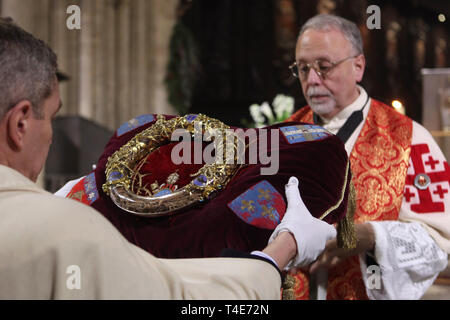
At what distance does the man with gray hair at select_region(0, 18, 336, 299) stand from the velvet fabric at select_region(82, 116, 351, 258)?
0.33 metres

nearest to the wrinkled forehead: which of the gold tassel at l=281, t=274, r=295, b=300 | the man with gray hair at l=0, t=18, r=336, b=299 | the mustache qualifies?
the mustache

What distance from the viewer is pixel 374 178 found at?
277 cm

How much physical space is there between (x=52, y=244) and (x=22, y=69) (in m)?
0.43

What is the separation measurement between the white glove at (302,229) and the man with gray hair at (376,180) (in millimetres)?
642

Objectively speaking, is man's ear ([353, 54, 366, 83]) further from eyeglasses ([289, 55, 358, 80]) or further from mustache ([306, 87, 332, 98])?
mustache ([306, 87, 332, 98])

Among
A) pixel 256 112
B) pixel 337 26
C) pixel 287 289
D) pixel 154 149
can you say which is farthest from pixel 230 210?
pixel 256 112

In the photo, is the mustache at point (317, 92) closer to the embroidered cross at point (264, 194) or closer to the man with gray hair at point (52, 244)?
the embroidered cross at point (264, 194)

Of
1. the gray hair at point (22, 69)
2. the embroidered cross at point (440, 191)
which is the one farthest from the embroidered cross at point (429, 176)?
the gray hair at point (22, 69)

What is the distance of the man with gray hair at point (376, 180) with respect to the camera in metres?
2.43

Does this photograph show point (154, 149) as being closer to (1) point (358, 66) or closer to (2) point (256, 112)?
(1) point (358, 66)

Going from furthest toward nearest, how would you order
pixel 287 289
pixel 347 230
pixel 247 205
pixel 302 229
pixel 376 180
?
pixel 376 180 < pixel 347 230 < pixel 287 289 < pixel 247 205 < pixel 302 229

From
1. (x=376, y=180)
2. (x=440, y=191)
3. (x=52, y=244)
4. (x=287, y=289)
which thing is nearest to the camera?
(x=52, y=244)

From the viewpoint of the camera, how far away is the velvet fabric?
5.80ft

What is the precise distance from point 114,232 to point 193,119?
1027 millimetres
